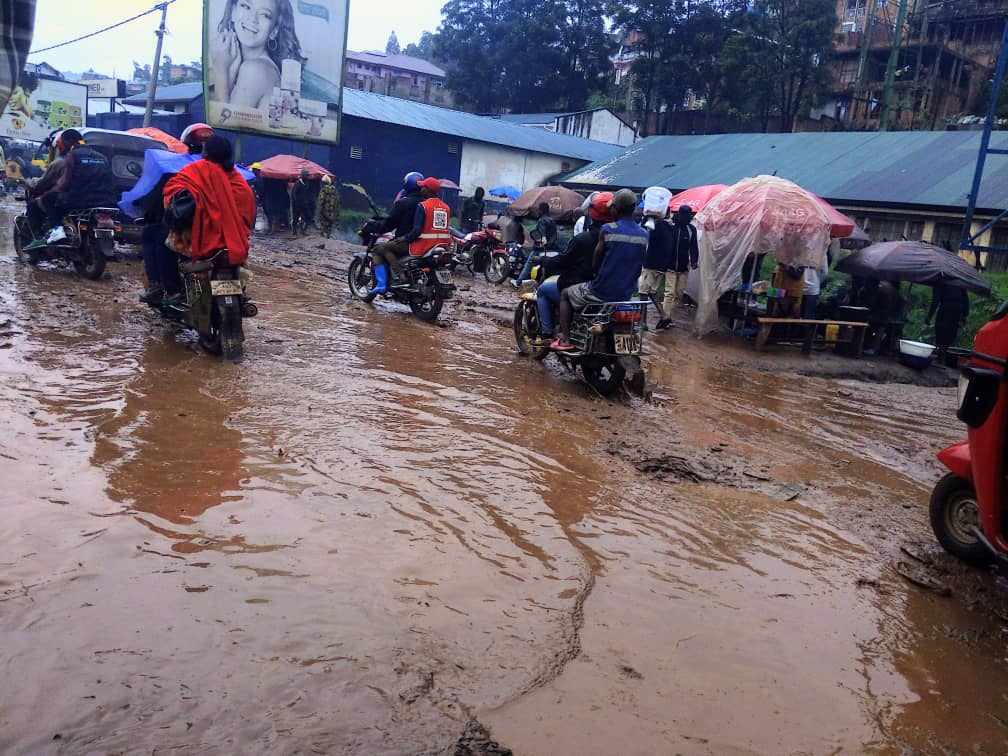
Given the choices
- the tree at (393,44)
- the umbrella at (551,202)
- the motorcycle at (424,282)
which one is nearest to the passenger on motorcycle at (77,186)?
the motorcycle at (424,282)

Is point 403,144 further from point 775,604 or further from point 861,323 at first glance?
point 775,604

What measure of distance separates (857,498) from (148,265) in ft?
20.7

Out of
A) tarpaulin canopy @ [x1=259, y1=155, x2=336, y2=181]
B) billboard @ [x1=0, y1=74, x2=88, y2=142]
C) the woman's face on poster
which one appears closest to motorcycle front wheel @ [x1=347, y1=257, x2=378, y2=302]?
tarpaulin canopy @ [x1=259, y1=155, x2=336, y2=181]

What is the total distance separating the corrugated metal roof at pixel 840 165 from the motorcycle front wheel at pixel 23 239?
54.4 ft

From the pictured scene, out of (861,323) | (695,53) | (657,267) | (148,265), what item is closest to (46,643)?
(148,265)

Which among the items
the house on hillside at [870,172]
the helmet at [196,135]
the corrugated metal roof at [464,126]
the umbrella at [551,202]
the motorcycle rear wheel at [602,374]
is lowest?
the motorcycle rear wheel at [602,374]

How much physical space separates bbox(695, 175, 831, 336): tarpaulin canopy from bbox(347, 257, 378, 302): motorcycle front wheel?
4712 millimetres

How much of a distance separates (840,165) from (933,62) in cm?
1550

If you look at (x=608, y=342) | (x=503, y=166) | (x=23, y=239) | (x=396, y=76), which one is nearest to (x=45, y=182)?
(x=23, y=239)

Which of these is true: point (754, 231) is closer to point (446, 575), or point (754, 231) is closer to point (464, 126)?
point (446, 575)

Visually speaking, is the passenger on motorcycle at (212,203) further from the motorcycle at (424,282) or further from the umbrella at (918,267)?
the umbrella at (918,267)

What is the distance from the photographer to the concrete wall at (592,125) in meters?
38.5

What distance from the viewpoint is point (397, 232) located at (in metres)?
10.3

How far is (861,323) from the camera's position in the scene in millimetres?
12109
